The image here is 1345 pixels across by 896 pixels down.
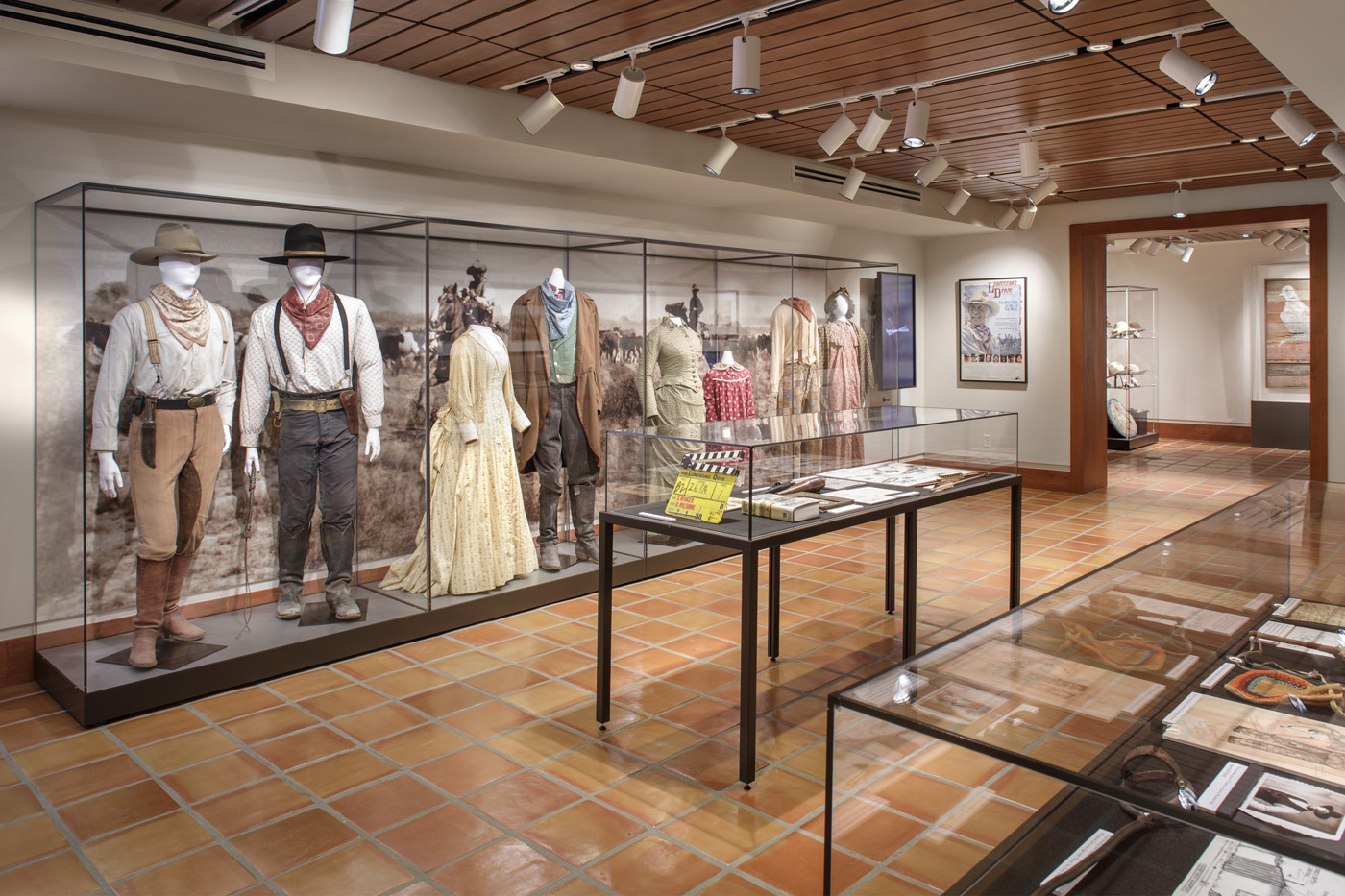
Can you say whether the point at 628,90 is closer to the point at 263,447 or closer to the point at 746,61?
the point at 746,61

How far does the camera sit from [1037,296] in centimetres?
919

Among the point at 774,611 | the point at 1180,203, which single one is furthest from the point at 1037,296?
the point at 774,611

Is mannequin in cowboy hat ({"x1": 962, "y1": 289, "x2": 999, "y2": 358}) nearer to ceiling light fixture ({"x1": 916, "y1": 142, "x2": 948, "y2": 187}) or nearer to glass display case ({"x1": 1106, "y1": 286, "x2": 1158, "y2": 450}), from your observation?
ceiling light fixture ({"x1": 916, "y1": 142, "x2": 948, "y2": 187})

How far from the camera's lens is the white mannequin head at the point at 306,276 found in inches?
161

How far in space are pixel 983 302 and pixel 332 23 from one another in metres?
7.78

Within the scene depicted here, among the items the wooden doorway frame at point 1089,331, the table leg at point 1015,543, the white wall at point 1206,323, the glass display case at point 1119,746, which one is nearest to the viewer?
the glass display case at point 1119,746

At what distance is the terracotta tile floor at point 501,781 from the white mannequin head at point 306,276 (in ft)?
5.67

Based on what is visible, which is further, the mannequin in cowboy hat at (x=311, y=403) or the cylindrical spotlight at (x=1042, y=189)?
the cylindrical spotlight at (x=1042, y=189)

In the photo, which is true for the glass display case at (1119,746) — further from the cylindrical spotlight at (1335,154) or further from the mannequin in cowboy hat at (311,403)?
the cylindrical spotlight at (1335,154)

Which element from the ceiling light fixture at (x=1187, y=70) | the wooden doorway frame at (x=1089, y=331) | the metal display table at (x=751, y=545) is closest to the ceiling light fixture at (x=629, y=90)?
the metal display table at (x=751, y=545)

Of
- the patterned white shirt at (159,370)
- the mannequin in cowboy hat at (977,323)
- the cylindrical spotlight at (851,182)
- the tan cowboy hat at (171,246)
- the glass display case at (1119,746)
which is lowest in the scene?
the glass display case at (1119,746)

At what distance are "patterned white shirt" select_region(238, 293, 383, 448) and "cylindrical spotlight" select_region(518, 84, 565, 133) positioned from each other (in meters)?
1.24

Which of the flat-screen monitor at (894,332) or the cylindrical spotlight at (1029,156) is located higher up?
the cylindrical spotlight at (1029,156)

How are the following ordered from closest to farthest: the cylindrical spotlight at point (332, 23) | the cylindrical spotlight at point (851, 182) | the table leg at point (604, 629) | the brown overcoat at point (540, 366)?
the cylindrical spotlight at point (332, 23) < the table leg at point (604, 629) < the brown overcoat at point (540, 366) < the cylindrical spotlight at point (851, 182)
